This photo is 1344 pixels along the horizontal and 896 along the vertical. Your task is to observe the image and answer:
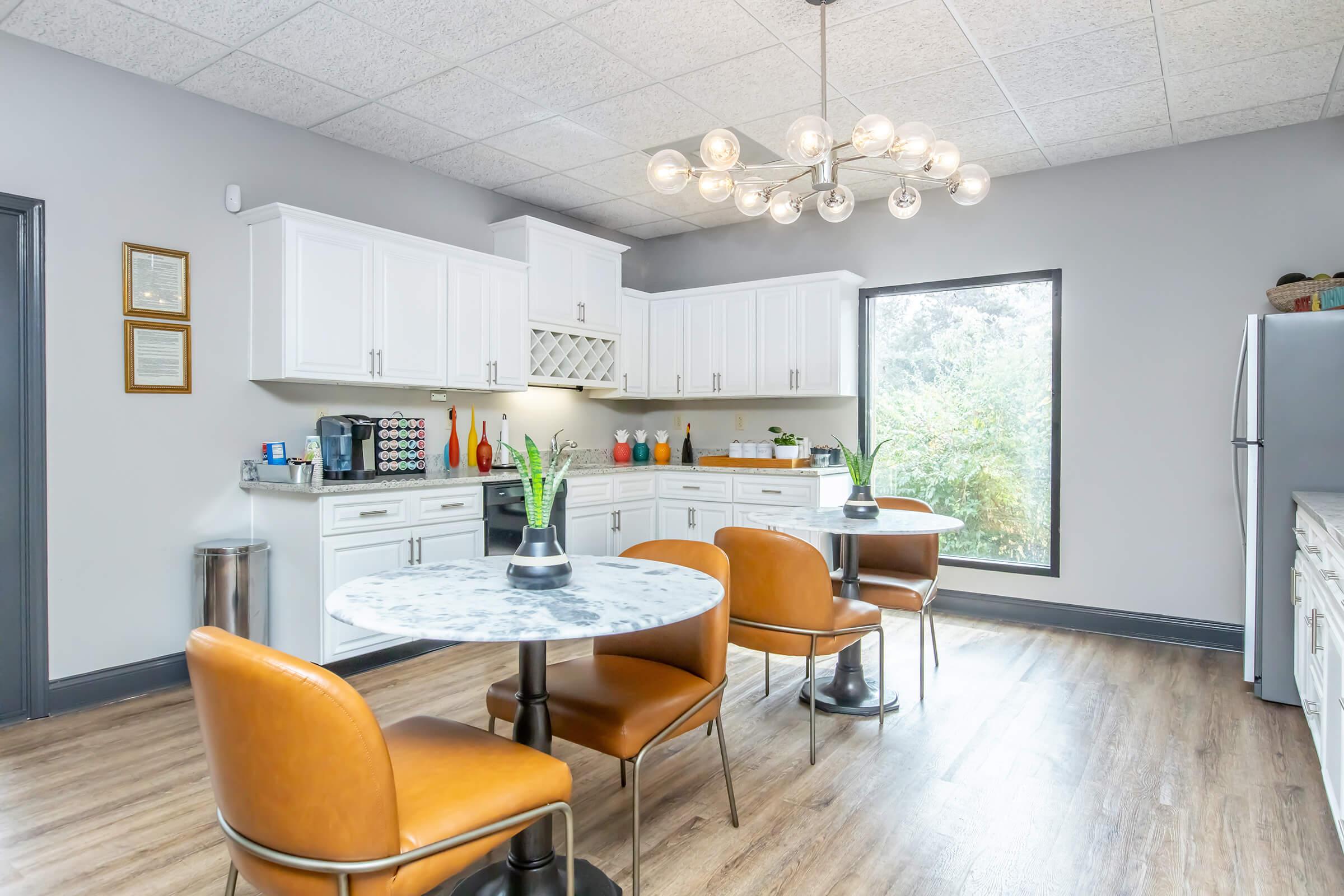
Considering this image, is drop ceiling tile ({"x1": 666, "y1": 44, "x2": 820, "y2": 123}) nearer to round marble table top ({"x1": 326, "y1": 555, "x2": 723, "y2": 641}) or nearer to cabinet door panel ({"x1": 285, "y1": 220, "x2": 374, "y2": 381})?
cabinet door panel ({"x1": 285, "y1": 220, "x2": 374, "y2": 381})

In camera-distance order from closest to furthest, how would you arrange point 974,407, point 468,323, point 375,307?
point 375,307
point 468,323
point 974,407

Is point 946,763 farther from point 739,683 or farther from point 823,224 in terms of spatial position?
point 823,224

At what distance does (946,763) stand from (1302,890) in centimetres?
99

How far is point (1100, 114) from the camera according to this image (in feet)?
12.3

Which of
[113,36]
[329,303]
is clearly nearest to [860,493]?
[329,303]

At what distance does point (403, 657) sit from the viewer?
3.97m

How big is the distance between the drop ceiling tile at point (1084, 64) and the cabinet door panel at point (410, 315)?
2970mm

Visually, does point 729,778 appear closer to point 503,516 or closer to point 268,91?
point 503,516

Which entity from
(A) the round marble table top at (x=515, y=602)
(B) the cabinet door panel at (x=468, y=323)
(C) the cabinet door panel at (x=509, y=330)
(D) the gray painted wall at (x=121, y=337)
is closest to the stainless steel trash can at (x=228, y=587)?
(D) the gray painted wall at (x=121, y=337)

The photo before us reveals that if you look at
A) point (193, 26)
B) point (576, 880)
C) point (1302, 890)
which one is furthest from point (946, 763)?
point (193, 26)

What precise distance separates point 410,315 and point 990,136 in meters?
3.24

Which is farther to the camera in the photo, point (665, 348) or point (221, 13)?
point (665, 348)

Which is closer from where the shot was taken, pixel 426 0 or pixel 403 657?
pixel 426 0

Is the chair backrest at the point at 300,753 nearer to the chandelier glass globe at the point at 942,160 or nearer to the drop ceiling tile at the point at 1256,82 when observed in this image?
the chandelier glass globe at the point at 942,160
